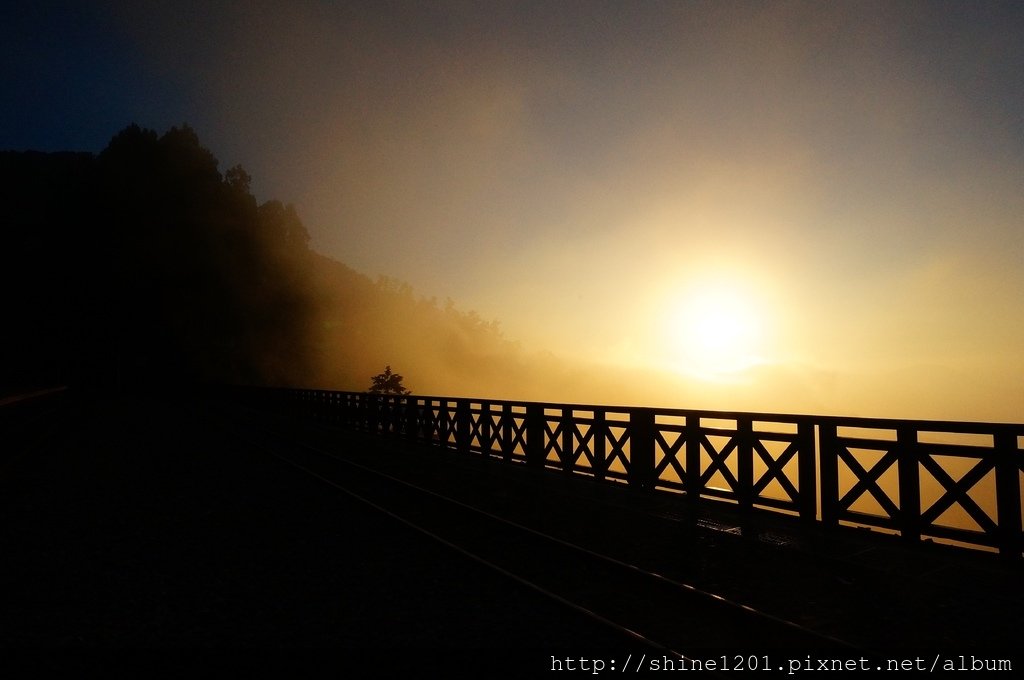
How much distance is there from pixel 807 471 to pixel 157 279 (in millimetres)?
85805

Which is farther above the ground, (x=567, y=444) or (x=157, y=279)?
(x=157, y=279)

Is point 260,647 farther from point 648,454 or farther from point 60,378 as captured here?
point 60,378

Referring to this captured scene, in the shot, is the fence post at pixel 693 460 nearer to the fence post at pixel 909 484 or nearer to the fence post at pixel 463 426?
the fence post at pixel 909 484

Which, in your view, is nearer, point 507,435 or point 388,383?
point 507,435

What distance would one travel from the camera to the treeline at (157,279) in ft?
257

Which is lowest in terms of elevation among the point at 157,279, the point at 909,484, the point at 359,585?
the point at 359,585

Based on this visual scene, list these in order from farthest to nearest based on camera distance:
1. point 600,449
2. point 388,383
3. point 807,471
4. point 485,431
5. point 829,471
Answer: point 388,383, point 485,431, point 600,449, point 807,471, point 829,471

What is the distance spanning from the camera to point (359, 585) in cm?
646

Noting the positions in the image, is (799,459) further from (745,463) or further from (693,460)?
(693,460)

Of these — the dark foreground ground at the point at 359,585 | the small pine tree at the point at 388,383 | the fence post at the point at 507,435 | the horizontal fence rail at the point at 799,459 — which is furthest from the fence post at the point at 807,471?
the small pine tree at the point at 388,383

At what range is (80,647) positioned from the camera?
4.91m

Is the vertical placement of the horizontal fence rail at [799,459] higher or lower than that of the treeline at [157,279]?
lower

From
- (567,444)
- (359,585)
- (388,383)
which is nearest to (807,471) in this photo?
(567,444)

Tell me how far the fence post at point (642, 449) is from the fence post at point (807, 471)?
2961 mm
